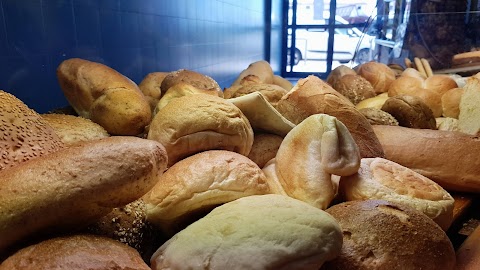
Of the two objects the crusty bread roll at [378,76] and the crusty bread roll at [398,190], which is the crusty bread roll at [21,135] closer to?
the crusty bread roll at [398,190]

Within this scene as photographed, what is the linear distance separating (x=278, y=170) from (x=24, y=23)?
0.85 metres

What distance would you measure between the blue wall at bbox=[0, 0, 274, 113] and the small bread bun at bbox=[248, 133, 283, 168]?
70 cm

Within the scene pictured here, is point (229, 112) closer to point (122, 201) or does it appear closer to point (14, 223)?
point (122, 201)

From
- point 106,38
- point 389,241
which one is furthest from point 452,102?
point 106,38

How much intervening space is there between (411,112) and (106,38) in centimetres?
117

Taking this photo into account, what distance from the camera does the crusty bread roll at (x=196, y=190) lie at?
65cm

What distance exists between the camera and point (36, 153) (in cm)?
61

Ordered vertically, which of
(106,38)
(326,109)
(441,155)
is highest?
(106,38)

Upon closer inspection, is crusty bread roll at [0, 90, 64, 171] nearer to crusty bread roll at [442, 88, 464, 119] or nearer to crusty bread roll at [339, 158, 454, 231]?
crusty bread roll at [339, 158, 454, 231]

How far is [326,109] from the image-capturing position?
104cm

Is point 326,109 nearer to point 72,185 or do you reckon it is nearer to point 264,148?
point 264,148

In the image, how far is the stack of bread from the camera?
0.51 m

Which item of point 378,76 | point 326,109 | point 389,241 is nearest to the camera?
point 389,241

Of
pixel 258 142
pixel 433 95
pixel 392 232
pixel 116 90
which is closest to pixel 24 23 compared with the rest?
pixel 116 90
